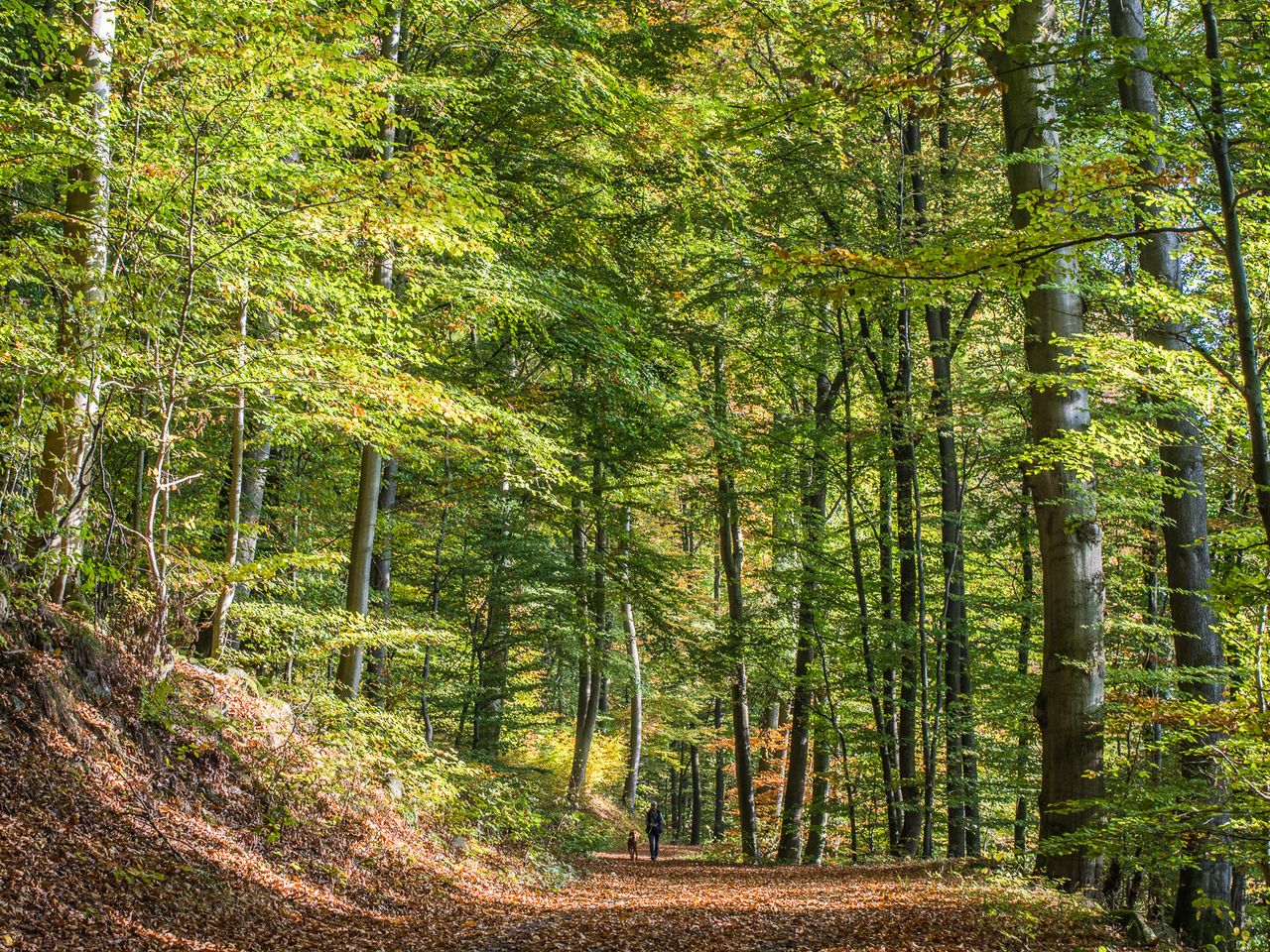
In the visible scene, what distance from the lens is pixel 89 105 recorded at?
23.3 feet

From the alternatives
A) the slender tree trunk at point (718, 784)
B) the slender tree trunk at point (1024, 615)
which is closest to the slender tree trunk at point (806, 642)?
the slender tree trunk at point (1024, 615)

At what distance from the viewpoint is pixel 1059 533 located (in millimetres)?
8023

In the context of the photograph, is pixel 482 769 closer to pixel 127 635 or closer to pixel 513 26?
pixel 127 635

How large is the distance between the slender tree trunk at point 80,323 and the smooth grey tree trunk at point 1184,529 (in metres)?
8.85

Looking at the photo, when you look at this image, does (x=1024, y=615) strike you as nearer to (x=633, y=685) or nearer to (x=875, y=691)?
(x=875, y=691)

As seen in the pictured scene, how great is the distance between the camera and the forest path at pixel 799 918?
20.7 feet

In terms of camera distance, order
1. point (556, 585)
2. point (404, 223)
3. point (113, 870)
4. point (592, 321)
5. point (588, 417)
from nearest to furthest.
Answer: point (113, 870) → point (404, 223) → point (592, 321) → point (588, 417) → point (556, 585)

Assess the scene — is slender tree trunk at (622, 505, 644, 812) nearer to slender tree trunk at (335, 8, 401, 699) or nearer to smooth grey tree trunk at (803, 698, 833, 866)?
smooth grey tree trunk at (803, 698, 833, 866)

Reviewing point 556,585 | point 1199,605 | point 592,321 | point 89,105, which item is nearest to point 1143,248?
point 1199,605

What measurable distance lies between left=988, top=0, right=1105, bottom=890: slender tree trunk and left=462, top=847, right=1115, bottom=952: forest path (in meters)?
0.99

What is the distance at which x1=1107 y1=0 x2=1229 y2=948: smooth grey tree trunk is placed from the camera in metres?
8.11

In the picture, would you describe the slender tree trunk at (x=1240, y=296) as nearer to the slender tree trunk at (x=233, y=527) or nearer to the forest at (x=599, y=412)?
the forest at (x=599, y=412)

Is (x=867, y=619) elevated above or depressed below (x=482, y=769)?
above

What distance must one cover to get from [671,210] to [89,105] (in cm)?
872
